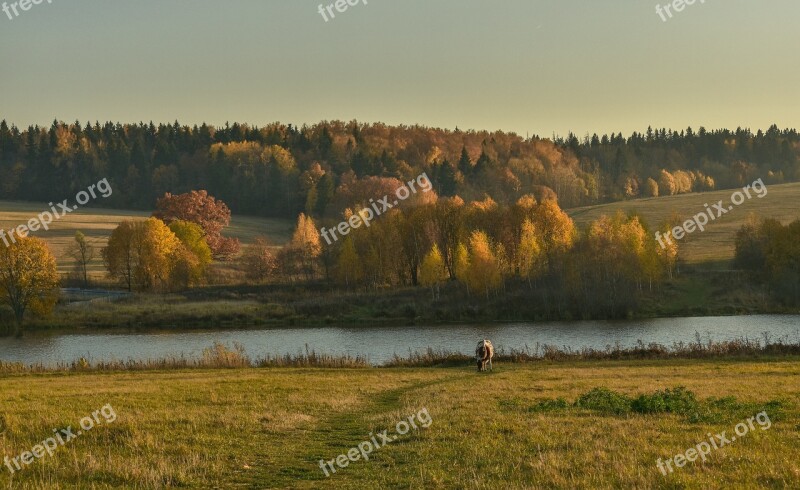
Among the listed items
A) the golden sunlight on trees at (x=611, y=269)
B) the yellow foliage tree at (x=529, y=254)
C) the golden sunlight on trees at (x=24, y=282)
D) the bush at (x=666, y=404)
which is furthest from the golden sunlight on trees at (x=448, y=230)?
the bush at (x=666, y=404)

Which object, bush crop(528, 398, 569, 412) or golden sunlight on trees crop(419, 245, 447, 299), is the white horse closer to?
bush crop(528, 398, 569, 412)

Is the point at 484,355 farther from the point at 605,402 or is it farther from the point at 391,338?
the point at 391,338

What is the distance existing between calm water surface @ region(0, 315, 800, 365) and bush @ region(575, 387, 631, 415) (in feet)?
80.5

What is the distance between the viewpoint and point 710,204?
482 feet

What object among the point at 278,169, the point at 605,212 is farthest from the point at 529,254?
the point at 278,169

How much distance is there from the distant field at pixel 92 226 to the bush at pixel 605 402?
9233cm

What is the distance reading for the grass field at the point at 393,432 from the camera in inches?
453

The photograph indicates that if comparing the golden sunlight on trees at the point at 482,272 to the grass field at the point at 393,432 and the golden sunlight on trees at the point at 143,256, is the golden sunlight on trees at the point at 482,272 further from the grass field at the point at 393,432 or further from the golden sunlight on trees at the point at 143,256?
the grass field at the point at 393,432

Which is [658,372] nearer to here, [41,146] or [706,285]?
[706,285]

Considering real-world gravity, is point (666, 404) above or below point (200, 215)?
below

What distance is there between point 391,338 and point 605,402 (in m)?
40.9

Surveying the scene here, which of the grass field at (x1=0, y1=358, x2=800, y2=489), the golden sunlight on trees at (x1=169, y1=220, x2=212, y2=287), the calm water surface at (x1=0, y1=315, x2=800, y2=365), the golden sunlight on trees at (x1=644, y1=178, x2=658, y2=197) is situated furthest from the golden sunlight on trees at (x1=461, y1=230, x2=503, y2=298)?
the golden sunlight on trees at (x1=644, y1=178, x2=658, y2=197)

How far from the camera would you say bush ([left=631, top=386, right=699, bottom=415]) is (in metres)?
17.5

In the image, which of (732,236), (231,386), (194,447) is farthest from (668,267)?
(194,447)
